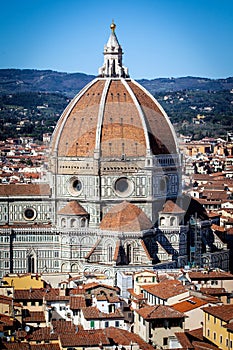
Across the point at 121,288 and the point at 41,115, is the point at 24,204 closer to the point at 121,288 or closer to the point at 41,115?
the point at 121,288

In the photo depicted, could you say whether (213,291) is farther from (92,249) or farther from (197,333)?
(92,249)

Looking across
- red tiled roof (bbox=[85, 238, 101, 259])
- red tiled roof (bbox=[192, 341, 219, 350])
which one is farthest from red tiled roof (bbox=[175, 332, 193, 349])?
red tiled roof (bbox=[85, 238, 101, 259])

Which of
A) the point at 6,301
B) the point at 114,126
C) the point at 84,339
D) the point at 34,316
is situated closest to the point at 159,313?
the point at 84,339

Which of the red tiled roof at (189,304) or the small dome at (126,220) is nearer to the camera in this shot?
the red tiled roof at (189,304)

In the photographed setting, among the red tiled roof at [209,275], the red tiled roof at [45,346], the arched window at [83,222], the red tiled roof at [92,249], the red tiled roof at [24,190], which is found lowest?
the red tiled roof at [45,346]

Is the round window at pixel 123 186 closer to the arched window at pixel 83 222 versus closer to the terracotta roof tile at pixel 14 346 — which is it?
the arched window at pixel 83 222

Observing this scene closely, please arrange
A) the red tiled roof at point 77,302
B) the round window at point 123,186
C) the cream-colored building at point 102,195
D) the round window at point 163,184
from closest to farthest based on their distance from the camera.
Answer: the red tiled roof at point 77,302 → the cream-colored building at point 102,195 → the round window at point 123,186 → the round window at point 163,184

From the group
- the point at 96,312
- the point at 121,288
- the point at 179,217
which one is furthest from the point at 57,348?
the point at 179,217

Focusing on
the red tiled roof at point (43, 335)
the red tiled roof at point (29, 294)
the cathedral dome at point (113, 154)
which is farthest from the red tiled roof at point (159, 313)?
the cathedral dome at point (113, 154)
